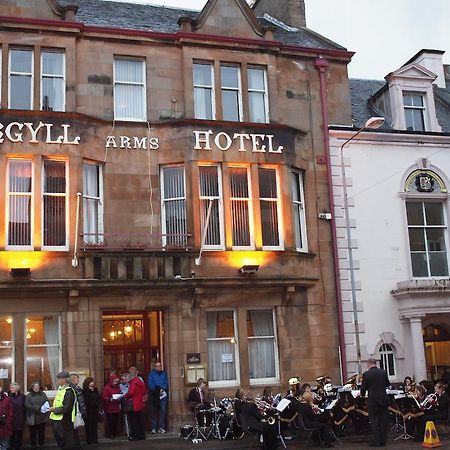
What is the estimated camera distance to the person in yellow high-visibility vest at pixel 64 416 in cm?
1384

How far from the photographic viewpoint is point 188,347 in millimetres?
20016

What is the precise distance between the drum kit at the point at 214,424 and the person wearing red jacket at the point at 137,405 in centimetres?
109

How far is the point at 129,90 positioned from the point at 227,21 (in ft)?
13.3

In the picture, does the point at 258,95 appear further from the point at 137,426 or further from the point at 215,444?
the point at 215,444

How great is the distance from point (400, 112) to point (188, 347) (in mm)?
11334

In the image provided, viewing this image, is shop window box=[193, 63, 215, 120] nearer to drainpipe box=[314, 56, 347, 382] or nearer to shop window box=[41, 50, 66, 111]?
drainpipe box=[314, 56, 347, 382]

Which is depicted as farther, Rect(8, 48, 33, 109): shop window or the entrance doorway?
the entrance doorway

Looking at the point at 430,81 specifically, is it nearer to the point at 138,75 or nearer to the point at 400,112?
the point at 400,112

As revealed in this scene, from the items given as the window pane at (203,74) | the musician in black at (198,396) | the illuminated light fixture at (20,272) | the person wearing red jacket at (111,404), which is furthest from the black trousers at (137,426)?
the window pane at (203,74)

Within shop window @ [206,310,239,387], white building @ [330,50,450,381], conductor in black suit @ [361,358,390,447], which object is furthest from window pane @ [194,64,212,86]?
conductor in black suit @ [361,358,390,447]

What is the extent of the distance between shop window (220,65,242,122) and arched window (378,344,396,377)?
8554 millimetres

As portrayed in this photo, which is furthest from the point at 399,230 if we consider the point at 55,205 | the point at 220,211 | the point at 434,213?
the point at 55,205

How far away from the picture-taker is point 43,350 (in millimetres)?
19297

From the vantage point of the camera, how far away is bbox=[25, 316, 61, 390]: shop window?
62.7 ft
